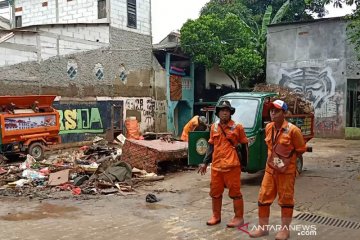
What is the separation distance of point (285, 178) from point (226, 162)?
87cm

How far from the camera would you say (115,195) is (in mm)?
8422

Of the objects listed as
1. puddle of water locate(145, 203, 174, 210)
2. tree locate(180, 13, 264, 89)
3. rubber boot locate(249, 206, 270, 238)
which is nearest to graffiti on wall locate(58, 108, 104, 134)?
tree locate(180, 13, 264, 89)

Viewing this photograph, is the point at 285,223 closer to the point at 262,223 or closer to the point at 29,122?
the point at 262,223

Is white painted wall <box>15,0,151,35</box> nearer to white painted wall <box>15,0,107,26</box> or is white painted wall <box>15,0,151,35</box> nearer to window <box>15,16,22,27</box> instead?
white painted wall <box>15,0,107,26</box>

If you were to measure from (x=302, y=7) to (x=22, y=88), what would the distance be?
19.6m

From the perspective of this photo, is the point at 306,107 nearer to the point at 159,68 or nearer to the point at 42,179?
the point at 42,179

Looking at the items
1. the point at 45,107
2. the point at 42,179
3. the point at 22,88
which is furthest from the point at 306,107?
the point at 22,88

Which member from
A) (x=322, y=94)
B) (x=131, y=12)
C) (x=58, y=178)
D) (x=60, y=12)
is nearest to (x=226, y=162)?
(x=58, y=178)

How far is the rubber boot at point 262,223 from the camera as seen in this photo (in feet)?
17.5

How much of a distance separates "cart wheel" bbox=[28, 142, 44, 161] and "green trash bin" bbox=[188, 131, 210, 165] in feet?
23.1

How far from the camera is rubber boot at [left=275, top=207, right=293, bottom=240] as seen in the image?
517 cm

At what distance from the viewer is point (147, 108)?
2200 cm

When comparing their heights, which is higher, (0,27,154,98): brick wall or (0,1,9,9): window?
(0,1,9,9): window

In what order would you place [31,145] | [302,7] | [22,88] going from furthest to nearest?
[302,7]
[22,88]
[31,145]
